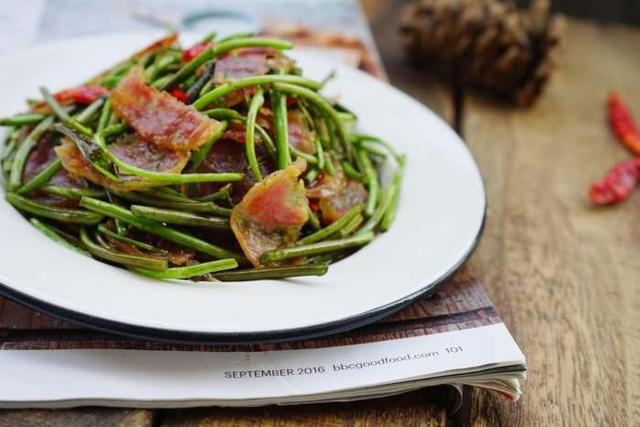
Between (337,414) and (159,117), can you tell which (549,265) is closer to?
(337,414)

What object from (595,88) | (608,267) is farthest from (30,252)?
(595,88)

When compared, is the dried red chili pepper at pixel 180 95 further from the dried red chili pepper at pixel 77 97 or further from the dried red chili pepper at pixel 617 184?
the dried red chili pepper at pixel 617 184

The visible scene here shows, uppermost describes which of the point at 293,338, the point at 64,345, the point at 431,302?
the point at 64,345

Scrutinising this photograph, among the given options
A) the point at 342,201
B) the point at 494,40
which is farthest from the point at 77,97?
the point at 494,40

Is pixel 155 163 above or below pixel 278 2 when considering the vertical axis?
above

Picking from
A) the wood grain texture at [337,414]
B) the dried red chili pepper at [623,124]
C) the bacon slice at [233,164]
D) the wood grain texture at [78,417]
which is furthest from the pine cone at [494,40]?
the wood grain texture at [78,417]

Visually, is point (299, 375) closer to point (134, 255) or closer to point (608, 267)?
point (134, 255)
